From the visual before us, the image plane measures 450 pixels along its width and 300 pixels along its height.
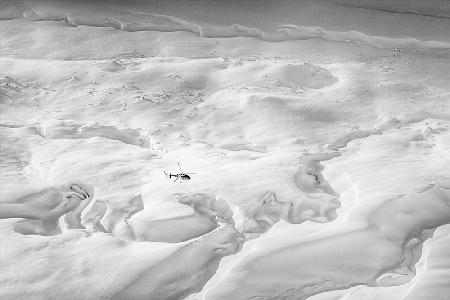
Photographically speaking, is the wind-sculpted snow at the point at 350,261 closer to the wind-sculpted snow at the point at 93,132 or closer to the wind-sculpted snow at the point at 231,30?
the wind-sculpted snow at the point at 93,132

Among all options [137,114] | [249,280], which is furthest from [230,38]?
[249,280]

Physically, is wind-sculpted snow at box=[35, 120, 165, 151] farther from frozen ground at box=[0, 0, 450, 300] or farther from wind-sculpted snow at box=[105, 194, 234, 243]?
wind-sculpted snow at box=[105, 194, 234, 243]

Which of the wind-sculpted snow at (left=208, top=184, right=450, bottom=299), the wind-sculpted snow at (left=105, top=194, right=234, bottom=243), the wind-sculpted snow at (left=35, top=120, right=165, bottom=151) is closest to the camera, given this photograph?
the wind-sculpted snow at (left=208, top=184, right=450, bottom=299)

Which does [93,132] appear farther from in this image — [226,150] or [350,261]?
[350,261]

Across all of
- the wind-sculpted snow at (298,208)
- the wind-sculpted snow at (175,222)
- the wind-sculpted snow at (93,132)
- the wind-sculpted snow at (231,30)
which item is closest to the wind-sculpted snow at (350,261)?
the wind-sculpted snow at (298,208)

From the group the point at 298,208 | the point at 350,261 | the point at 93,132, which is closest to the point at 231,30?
the point at 93,132

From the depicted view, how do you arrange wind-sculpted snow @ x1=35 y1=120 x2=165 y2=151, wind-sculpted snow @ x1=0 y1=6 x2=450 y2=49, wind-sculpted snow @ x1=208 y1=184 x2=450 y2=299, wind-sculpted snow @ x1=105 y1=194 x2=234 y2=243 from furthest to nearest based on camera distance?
1. wind-sculpted snow @ x1=0 y1=6 x2=450 y2=49
2. wind-sculpted snow @ x1=35 y1=120 x2=165 y2=151
3. wind-sculpted snow @ x1=105 y1=194 x2=234 y2=243
4. wind-sculpted snow @ x1=208 y1=184 x2=450 y2=299

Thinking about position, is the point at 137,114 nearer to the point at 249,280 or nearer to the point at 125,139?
the point at 125,139

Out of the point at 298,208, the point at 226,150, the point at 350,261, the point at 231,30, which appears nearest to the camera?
the point at 350,261

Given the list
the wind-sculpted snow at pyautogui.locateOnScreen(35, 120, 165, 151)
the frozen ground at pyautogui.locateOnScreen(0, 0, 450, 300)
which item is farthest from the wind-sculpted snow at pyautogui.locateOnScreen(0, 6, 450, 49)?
the wind-sculpted snow at pyautogui.locateOnScreen(35, 120, 165, 151)
